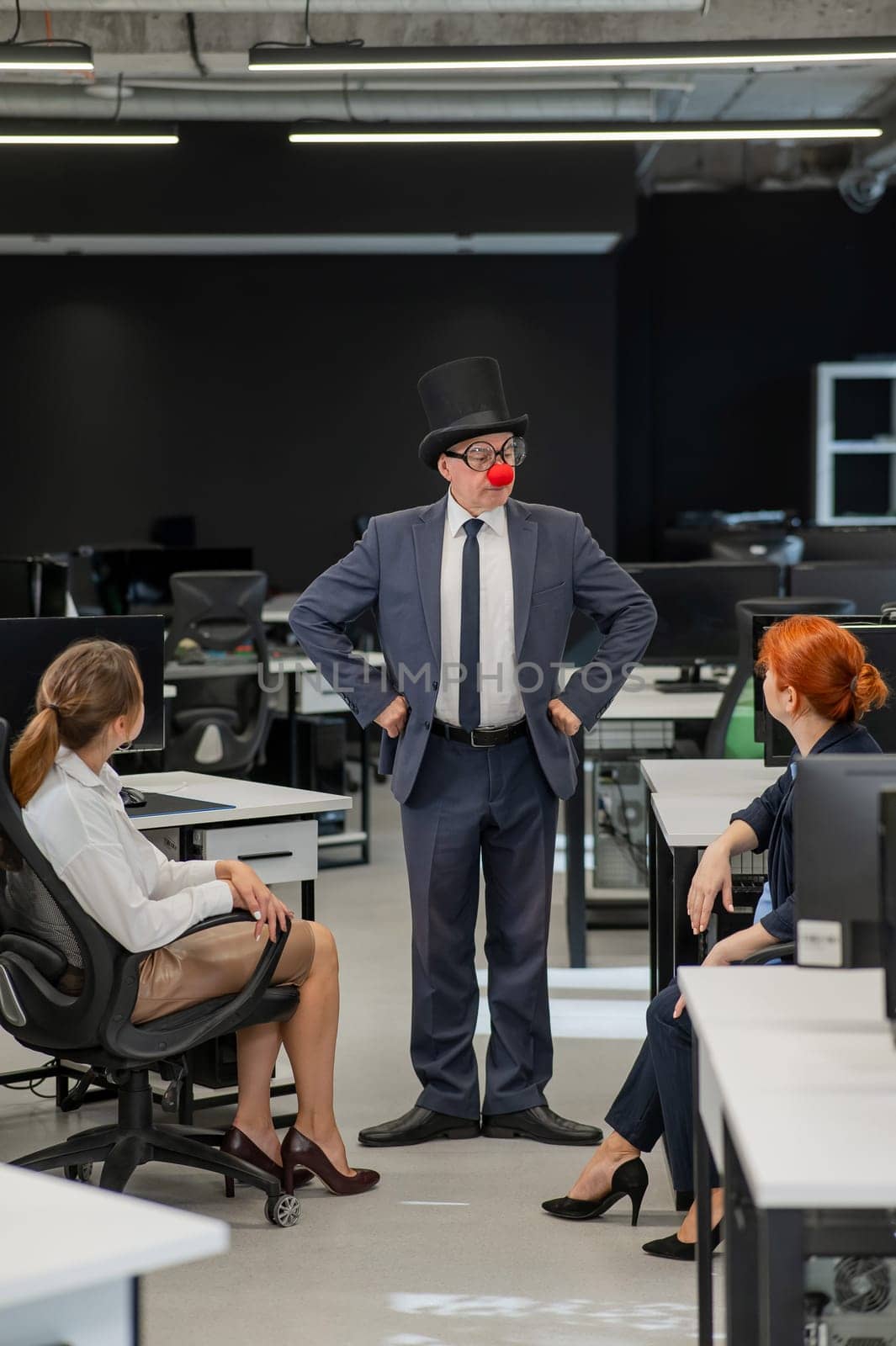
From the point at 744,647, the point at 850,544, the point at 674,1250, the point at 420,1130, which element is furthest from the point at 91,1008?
the point at 850,544

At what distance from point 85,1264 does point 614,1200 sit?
85.9 inches

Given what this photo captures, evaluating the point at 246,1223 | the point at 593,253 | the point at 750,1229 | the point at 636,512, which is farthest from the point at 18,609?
the point at 636,512

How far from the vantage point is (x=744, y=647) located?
5.16 m

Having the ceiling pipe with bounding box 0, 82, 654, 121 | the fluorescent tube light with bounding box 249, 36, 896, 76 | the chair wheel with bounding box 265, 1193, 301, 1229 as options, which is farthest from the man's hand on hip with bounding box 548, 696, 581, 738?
the ceiling pipe with bounding box 0, 82, 654, 121

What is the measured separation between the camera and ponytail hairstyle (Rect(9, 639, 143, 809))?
Result: 3090 millimetres

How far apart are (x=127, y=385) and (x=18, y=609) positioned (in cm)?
554

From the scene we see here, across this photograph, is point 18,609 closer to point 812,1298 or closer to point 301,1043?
point 301,1043

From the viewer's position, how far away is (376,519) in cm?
394

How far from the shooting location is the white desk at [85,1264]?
1380 mm

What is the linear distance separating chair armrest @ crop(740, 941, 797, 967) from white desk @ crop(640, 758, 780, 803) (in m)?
1.05

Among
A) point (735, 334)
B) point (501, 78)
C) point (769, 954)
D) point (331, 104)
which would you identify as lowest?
point (769, 954)

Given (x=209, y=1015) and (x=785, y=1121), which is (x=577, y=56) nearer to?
(x=209, y=1015)

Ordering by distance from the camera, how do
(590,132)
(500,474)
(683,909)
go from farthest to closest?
(590,132) → (500,474) → (683,909)

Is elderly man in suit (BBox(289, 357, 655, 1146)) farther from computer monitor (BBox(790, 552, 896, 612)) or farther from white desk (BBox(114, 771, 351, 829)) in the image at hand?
computer monitor (BBox(790, 552, 896, 612))
